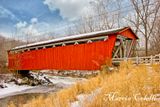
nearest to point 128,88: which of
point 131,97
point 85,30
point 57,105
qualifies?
point 131,97

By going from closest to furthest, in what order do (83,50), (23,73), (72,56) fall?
(83,50) < (72,56) < (23,73)

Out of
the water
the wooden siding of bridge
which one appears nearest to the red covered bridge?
the wooden siding of bridge

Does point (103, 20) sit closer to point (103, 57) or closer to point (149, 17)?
point (149, 17)

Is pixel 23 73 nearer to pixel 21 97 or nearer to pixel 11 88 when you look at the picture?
pixel 11 88

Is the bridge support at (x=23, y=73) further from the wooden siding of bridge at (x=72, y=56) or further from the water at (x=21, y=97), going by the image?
the water at (x=21, y=97)

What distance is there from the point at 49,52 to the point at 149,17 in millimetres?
13521

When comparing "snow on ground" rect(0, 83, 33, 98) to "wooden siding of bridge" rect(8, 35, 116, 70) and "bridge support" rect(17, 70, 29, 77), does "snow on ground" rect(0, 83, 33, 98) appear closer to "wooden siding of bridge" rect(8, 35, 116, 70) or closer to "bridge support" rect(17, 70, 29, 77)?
"wooden siding of bridge" rect(8, 35, 116, 70)

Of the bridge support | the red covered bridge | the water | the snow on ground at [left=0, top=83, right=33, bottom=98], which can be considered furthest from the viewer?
the bridge support

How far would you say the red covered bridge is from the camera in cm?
1677

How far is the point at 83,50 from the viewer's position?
58.9 feet

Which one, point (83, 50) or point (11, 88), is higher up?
point (83, 50)

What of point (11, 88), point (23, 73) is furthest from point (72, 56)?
point (23, 73)

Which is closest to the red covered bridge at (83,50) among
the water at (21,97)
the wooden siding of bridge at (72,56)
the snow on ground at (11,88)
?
the wooden siding of bridge at (72,56)

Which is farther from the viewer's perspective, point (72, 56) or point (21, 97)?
point (72, 56)
